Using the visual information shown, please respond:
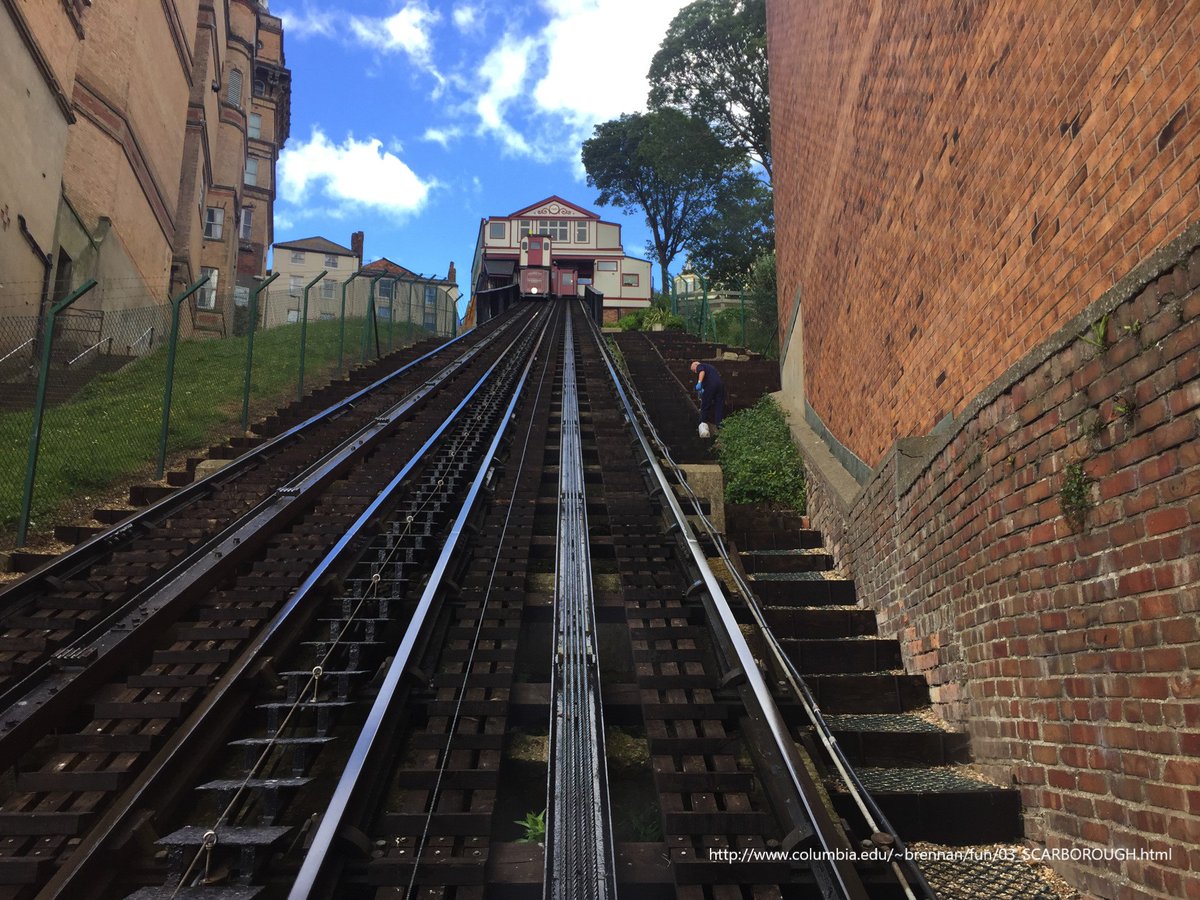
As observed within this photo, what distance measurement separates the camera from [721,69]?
33.8 metres

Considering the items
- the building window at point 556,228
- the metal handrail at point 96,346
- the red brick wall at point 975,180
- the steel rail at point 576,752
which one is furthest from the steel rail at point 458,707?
the building window at point 556,228

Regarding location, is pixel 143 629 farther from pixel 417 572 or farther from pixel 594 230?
pixel 594 230

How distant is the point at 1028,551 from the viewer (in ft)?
12.1

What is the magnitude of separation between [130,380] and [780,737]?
41.3ft

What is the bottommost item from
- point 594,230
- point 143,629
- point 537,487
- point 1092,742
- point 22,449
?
point 1092,742

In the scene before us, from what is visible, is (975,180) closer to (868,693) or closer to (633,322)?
(868,693)

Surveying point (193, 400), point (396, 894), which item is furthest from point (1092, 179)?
point (193, 400)

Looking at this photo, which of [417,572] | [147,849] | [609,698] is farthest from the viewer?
[417,572]

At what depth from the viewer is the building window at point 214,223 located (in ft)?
117

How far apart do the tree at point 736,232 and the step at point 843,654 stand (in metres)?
31.0

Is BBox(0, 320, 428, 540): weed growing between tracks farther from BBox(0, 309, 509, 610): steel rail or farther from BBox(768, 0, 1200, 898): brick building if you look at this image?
BBox(768, 0, 1200, 898): brick building

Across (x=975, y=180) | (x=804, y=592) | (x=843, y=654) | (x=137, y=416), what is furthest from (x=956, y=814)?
(x=137, y=416)

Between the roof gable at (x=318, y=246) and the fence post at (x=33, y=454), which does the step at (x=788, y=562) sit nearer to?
the fence post at (x=33, y=454)

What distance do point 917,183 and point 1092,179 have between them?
8.82 ft
